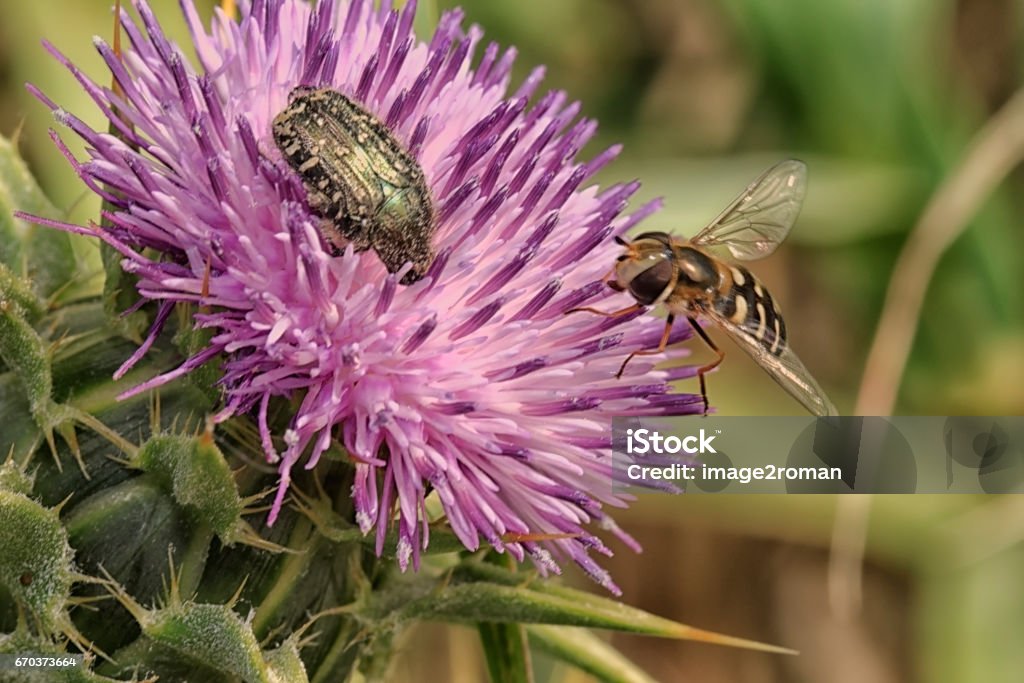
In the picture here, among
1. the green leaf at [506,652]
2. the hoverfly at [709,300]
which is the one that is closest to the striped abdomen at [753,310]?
the hoverfly at [709,300]

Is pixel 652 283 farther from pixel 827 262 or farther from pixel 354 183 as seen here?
pixel 827 262

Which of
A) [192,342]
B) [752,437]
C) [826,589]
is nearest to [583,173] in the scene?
[192,342]

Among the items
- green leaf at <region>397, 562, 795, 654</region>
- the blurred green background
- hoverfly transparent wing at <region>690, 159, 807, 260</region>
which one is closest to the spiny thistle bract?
green leaf at <region>397, 562, 795, 654</region>

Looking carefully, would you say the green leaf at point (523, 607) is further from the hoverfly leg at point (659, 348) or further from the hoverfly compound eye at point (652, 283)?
the hoverfly compound eye at point (652, 283)

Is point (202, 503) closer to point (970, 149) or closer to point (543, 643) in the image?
point (543, 643)

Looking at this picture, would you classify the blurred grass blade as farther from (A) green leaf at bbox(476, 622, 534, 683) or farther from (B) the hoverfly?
(B) the hoverfly

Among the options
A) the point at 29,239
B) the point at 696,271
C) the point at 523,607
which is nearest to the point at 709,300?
the point at 696,271
